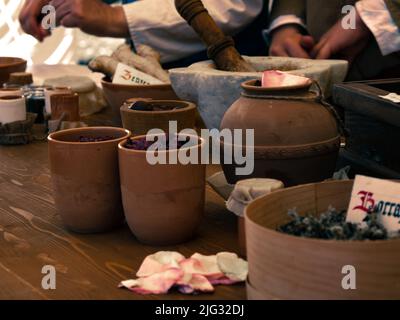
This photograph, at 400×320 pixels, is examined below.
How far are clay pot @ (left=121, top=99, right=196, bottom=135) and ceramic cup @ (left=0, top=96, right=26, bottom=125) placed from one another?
51 cm

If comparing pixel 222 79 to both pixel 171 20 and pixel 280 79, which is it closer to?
pixel 280 79

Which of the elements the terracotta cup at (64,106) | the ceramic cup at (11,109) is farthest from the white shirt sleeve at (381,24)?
the ceramic cup at (11,109)

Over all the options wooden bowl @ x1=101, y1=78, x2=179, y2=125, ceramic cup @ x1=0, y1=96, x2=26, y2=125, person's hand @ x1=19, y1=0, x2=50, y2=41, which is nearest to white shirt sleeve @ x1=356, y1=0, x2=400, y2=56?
wooden bowl @ x1=101, y1=78, x2=179, y2=125

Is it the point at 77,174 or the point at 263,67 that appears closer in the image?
the point at 77,174

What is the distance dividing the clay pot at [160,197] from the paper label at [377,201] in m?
0.29

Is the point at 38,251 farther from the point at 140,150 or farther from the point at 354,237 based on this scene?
the point at 354,237

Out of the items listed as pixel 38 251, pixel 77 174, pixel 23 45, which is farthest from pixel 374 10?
pixel 23 45

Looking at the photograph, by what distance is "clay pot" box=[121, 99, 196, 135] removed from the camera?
1.55m

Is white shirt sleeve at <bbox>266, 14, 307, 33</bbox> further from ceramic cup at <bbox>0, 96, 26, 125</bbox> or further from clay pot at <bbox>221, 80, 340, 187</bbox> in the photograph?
clay pot at <bbox>221, 80, 340, 187</bbox>

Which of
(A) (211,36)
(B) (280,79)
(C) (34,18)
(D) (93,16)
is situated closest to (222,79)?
(A) (211,36)

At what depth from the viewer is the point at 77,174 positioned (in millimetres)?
1266

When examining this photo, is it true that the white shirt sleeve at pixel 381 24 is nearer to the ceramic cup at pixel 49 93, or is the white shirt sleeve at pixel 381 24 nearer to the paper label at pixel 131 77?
the paper label at pixel 131 77

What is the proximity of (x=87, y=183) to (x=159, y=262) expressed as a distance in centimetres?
24
